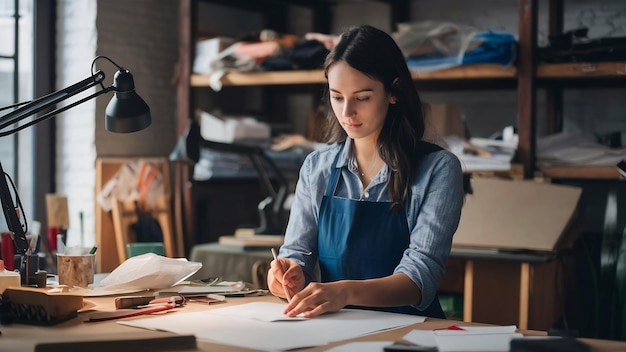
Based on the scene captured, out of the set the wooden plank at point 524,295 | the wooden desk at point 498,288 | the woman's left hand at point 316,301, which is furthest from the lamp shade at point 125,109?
the wooden plank at point 524,295

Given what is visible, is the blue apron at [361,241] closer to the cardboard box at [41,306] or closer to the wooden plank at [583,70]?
the cardboard box at [41,306]

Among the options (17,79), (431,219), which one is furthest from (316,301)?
(17,79)

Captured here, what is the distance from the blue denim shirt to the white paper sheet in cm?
25

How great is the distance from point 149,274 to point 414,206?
0.76 m

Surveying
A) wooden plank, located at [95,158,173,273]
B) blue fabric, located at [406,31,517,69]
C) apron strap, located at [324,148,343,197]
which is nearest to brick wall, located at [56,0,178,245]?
wooden plank, located at [95,158,173,273]

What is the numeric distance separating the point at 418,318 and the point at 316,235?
0.60 m

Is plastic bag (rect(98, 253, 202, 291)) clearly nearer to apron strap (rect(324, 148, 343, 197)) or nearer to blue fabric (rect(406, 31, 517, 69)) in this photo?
apron strap (rect(324, 148, 343, 197))

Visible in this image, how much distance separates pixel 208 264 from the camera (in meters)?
4.07

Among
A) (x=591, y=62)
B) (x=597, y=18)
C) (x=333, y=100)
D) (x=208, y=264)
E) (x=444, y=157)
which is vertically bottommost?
(x=208, y=264)

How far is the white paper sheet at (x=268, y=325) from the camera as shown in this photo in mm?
1809

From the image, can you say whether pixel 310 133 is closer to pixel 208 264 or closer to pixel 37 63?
pixel 208 264

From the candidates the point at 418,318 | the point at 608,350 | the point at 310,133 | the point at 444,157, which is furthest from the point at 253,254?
the point at 608,350

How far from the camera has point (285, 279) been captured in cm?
229

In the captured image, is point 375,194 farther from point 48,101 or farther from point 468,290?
point 468,290
